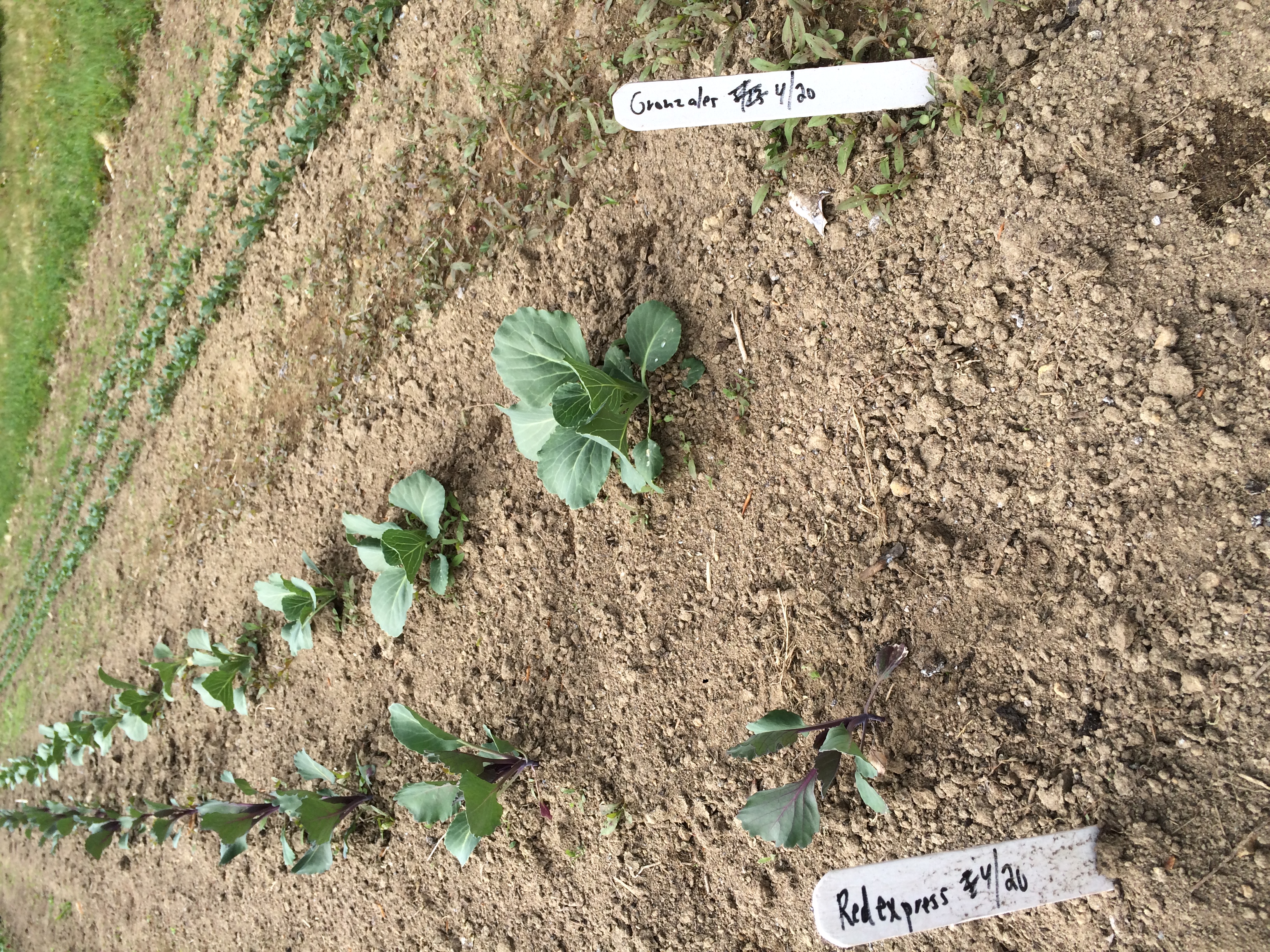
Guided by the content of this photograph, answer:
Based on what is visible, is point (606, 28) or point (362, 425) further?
point (362, 425)

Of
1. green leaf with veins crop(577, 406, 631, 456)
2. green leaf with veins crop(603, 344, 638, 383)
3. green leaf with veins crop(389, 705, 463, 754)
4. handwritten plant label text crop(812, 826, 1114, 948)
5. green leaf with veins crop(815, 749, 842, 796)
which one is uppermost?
green leaf with veins crop(603, 344, 638, 383)

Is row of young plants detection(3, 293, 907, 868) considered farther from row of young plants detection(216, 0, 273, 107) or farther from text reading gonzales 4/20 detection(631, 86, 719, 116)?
row of young plants detection(216, 0, 273, 107)

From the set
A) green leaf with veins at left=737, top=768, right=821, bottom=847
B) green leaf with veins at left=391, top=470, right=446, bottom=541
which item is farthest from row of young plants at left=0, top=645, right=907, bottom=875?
green leaf with veins at left=391, top=470, right=446, bottom=541

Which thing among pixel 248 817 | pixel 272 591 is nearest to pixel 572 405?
pixel 272 591

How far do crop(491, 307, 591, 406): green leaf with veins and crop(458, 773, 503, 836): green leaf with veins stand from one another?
1.17 metres

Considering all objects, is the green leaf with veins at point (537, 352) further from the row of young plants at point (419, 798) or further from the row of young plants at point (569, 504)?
the row of young plants at point (419, 798)

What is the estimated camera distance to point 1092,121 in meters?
1.85

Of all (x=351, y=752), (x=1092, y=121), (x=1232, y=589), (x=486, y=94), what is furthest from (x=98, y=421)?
(x=1232, y=589)

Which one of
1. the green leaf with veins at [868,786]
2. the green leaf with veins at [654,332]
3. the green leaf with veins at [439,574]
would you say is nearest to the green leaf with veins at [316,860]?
the green leaf with veins at [439,574]

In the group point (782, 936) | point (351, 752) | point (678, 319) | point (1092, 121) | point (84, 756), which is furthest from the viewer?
point (84, 756)

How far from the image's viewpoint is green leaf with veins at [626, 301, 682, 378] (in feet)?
7.30

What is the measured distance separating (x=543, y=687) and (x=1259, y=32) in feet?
8.48

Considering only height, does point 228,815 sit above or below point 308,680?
below

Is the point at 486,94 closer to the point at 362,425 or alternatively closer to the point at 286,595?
the point at 362,425
